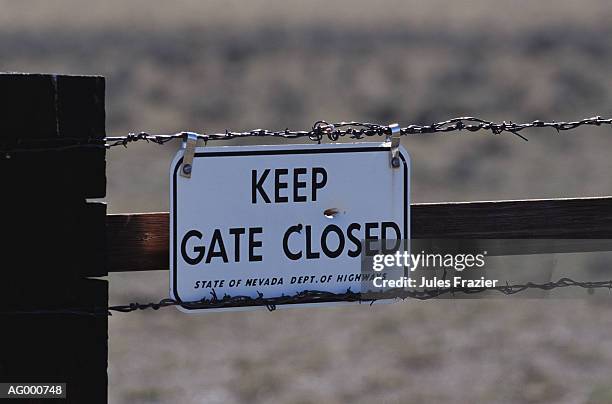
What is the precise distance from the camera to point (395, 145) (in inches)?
108

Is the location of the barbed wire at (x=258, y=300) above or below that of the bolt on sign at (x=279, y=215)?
below

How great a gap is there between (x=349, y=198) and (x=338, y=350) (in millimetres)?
4084

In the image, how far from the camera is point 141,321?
24.0 ft

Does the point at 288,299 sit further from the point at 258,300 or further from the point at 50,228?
the point at 50,228

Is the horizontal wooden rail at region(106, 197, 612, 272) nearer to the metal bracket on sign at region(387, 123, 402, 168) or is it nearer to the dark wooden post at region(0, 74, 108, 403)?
the metal bracket on sign at region(387, 123, 402, 168)

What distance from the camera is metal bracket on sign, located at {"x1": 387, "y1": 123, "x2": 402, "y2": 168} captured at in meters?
2.74

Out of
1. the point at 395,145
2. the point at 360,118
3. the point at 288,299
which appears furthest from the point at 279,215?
the point at 360,118

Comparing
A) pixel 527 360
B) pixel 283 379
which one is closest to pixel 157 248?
pixel 283 379

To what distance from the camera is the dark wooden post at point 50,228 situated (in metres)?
2.50

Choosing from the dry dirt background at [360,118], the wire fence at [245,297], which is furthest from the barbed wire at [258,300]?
the dry dirt background at [360,118]

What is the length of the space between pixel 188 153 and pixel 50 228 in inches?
14.5

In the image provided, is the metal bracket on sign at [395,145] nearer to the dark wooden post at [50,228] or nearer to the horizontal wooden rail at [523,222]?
the horizontal wooden rail at [523,222]

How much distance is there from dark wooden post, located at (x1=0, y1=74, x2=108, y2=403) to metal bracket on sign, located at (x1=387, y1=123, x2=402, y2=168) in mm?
721

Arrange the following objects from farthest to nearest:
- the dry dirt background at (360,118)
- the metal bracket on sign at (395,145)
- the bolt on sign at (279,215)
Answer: the dry dirt background at (360,118)
the metal bracket on sign at (395,145)
the bolt on sign at (279,215)
